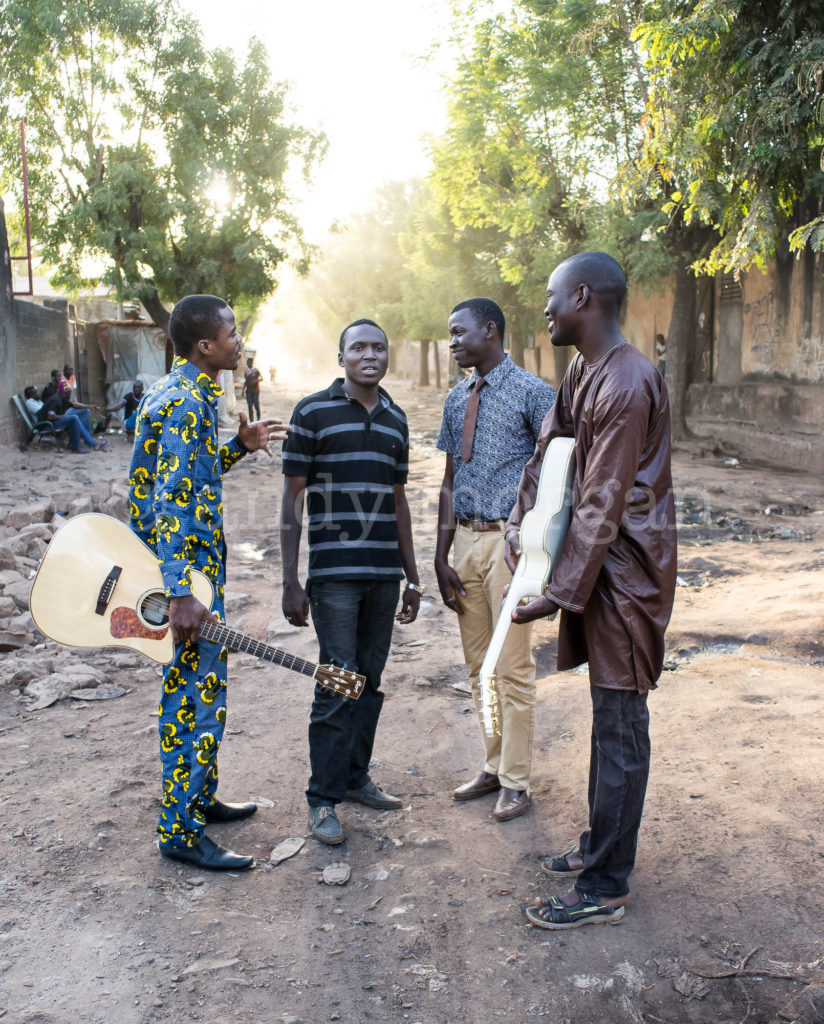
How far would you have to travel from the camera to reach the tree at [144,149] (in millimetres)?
19391

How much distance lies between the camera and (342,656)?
337 centimetres

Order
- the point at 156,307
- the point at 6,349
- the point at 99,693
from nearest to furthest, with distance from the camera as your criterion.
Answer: the point at 99,693 < the point at 6,349 < the point at 156,307

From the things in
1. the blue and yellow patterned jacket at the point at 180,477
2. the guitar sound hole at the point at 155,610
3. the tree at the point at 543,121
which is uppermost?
the tree at the point at 543,121

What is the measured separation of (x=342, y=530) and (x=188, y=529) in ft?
2.06

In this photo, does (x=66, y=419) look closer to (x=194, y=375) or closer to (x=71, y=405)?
(x=71, y=405)

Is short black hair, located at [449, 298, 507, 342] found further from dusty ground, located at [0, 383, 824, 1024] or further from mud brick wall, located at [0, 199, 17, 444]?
mud brick wall, located at [0, 199, 17, 444]

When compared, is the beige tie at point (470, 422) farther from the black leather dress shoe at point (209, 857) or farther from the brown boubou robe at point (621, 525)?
the black leather dress shoe at point (209, 857)

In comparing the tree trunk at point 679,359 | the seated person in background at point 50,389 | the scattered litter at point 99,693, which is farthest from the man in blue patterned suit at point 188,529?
the tree trunk at point 679,359

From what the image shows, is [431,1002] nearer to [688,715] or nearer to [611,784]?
[611,784]

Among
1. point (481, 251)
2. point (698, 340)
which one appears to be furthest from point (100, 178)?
point (698, 340)

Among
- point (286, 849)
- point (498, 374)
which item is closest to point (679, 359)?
point (498, 374)

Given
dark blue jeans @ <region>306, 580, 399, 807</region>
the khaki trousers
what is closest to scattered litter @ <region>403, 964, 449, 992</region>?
dark blue jeans @ <region>306, 580, 399, 807</region>

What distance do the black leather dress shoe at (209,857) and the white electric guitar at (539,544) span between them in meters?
1.16

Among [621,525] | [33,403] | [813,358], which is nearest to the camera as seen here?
[621,525]
